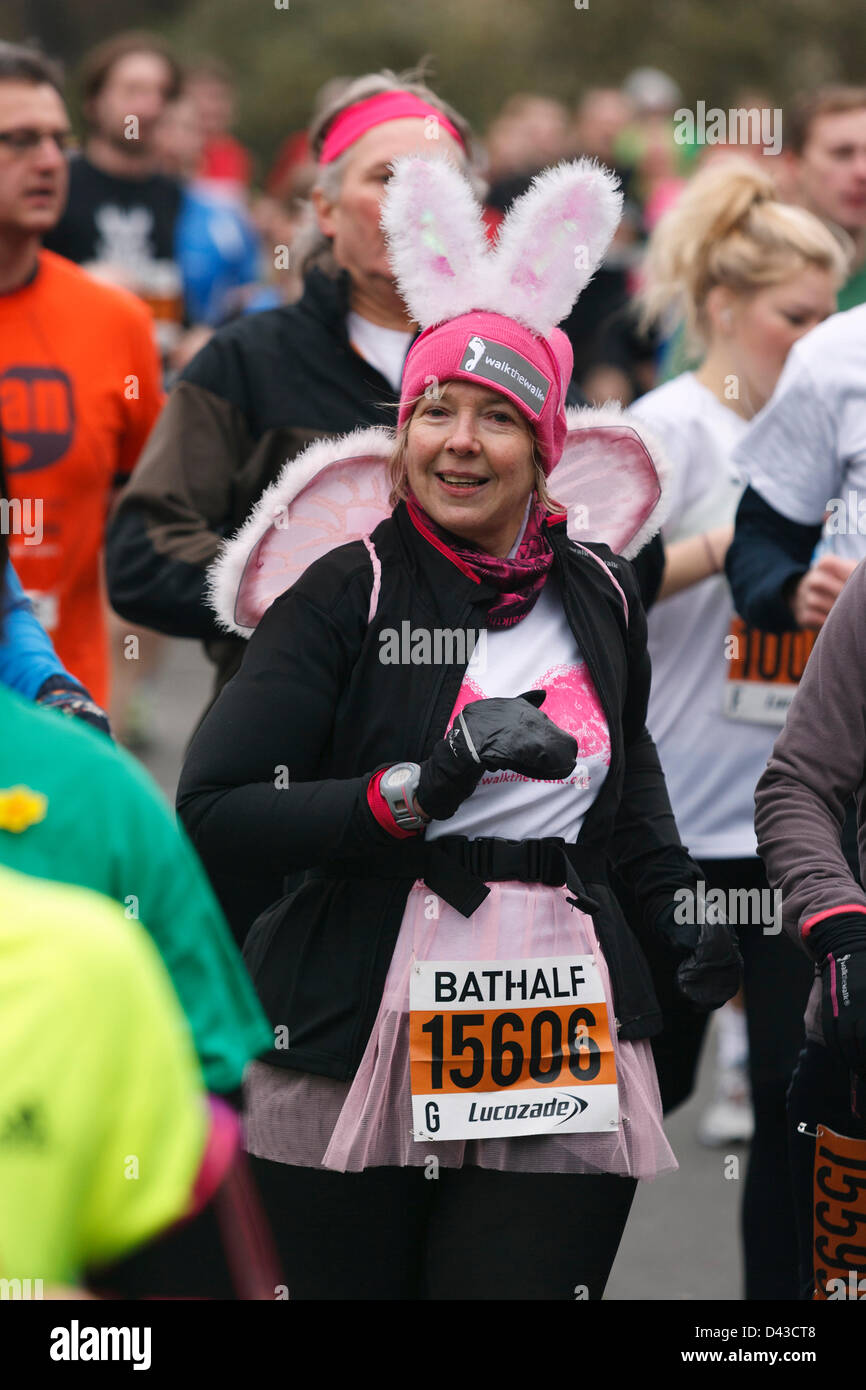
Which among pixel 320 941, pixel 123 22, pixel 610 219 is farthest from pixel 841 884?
pixel 123 22

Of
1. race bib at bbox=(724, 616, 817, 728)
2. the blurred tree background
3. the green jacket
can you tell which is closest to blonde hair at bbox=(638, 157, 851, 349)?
race bib at bbox=(724, 616, 817, 728)

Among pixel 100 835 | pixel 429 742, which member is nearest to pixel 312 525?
pixel 429 742

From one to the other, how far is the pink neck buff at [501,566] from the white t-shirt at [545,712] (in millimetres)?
30

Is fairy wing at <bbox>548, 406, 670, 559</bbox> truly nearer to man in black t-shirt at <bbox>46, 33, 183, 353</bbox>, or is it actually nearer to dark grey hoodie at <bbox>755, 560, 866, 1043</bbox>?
dark grey hoodie at <bbox>755, 560, 866, 1043</bbox>

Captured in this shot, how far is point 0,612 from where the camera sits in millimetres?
2359

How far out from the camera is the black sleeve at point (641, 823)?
3258 mm

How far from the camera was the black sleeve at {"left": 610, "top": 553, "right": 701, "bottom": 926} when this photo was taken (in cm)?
326

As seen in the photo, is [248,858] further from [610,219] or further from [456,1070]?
[610,219]

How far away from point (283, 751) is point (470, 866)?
12.0 inches

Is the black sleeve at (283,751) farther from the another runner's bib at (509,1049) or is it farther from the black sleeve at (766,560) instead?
the black sleeve at (766,560)

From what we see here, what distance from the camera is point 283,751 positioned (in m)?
2.95

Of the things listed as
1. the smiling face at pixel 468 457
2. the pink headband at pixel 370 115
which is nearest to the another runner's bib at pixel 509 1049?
the smiling face at pixel 468 457

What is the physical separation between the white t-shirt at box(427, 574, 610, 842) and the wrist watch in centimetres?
15

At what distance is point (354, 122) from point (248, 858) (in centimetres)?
185
